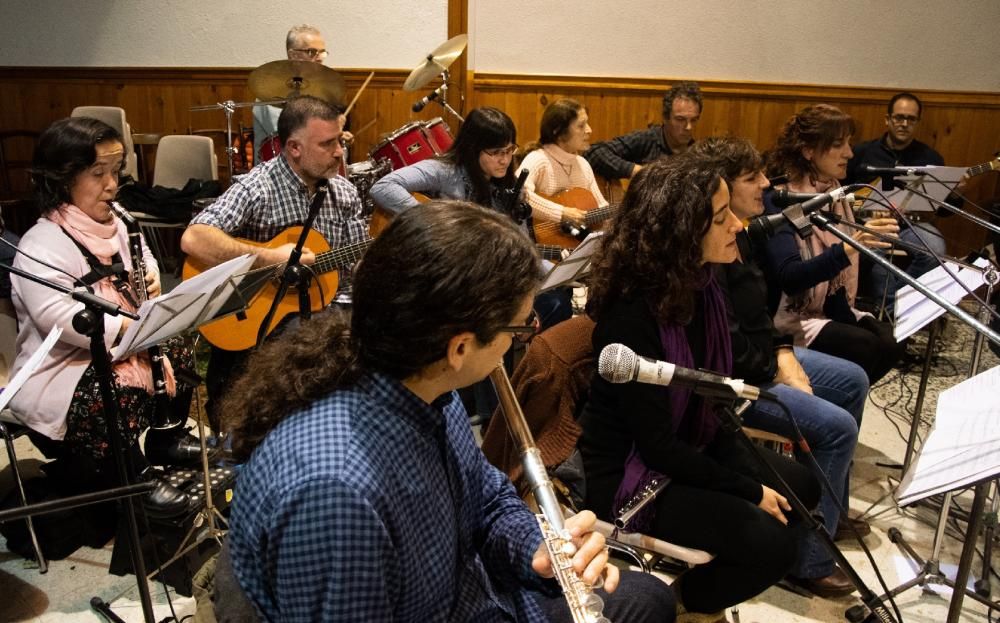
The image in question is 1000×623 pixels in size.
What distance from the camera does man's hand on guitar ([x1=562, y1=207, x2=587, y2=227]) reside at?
427cm

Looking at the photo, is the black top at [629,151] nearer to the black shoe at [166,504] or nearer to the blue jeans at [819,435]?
the blue jeans at [819,435]

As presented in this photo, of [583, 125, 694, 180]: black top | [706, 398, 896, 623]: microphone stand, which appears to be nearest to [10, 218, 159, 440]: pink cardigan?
[706, 398, 896, 623]: microphone stand

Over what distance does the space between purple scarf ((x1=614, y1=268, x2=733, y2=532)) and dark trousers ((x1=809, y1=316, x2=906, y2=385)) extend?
1086 mm

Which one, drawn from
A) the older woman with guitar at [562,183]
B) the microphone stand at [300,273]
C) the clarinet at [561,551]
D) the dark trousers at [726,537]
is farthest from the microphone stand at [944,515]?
the older woman with guitar at [562,183]

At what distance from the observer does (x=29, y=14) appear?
6.05 m

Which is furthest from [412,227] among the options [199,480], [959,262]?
[959,262]

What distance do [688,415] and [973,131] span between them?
18.4 ft

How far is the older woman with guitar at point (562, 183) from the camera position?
4305mm

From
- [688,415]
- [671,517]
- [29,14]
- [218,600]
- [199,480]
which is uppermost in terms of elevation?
[29,14]

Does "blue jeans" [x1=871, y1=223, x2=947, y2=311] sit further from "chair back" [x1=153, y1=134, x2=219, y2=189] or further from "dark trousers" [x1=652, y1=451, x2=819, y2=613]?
"chair back" [x1=153, y1=134, x2=219, y2=189]

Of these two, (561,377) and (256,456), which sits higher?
(256,456)

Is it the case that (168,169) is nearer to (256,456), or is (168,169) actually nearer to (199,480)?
(199,480)

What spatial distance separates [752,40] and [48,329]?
5.42m

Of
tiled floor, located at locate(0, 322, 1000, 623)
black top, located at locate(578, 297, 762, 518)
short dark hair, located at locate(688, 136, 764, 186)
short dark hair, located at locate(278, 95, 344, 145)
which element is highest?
short dark hair, located at locate(278, 95, 344, 145)
